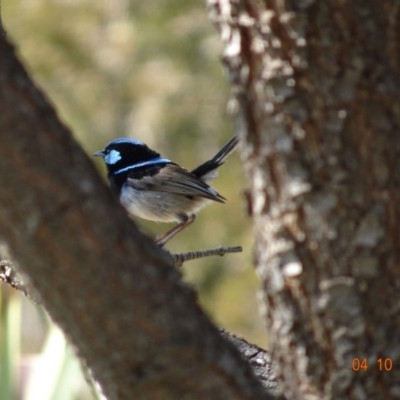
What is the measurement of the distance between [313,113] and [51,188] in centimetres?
61

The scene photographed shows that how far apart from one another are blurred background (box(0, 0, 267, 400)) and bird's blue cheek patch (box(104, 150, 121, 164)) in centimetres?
306

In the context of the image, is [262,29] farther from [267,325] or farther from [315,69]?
[267,325]

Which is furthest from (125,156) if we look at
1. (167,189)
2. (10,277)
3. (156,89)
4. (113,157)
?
(156,89)

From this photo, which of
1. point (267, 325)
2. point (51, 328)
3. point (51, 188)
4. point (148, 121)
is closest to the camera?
point (51, 188)

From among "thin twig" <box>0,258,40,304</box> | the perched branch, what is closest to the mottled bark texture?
the perched branch

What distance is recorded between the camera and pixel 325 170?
1.82 m

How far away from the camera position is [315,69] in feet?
5.88

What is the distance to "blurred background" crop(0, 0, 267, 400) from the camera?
8.88 m

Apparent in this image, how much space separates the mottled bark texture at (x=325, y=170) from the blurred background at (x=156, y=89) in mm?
6739

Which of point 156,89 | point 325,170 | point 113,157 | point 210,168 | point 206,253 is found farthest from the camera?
point 156,89

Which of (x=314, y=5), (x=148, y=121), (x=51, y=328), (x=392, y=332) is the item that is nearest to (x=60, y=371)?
(x=51, y=328)

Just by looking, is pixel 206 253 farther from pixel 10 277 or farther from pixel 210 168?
pixel 210 168

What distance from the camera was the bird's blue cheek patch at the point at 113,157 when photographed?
5.69m

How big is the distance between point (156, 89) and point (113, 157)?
365 centimetres
